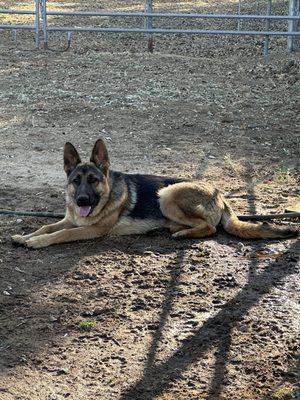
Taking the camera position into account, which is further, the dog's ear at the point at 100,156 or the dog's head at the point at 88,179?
the dog's ear at the point at 100,156

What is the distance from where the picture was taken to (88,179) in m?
6.91

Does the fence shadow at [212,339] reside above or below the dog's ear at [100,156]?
below

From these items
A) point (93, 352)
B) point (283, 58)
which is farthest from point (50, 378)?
point (283, 58)

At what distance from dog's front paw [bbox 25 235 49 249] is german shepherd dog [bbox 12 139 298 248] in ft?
0.30

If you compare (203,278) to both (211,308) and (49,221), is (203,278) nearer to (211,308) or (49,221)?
(211,308)

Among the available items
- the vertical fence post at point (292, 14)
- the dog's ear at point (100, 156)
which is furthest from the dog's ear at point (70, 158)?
the vertical fence post at point (292, 14)

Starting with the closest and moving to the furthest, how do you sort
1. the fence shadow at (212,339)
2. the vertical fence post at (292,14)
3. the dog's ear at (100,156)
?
the fence shadow at (212,339), the dog's ear at (100,156), the vertical fence post at (292,14)

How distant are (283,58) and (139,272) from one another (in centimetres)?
1096

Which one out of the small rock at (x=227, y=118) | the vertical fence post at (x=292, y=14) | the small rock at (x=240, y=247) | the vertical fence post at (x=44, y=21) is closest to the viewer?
the small rock at (x=240, y=247)

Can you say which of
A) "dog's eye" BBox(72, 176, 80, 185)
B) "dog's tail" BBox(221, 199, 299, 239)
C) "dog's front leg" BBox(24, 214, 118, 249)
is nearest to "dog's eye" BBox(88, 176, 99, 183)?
"dog's eye" BBox(72, 176, 80, 185)

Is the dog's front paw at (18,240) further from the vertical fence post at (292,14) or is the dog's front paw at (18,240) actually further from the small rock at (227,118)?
the vertical fence post at (292,14)

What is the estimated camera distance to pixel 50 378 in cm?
453

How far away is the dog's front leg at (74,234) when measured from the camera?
6.71 m

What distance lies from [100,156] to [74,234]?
80cm
